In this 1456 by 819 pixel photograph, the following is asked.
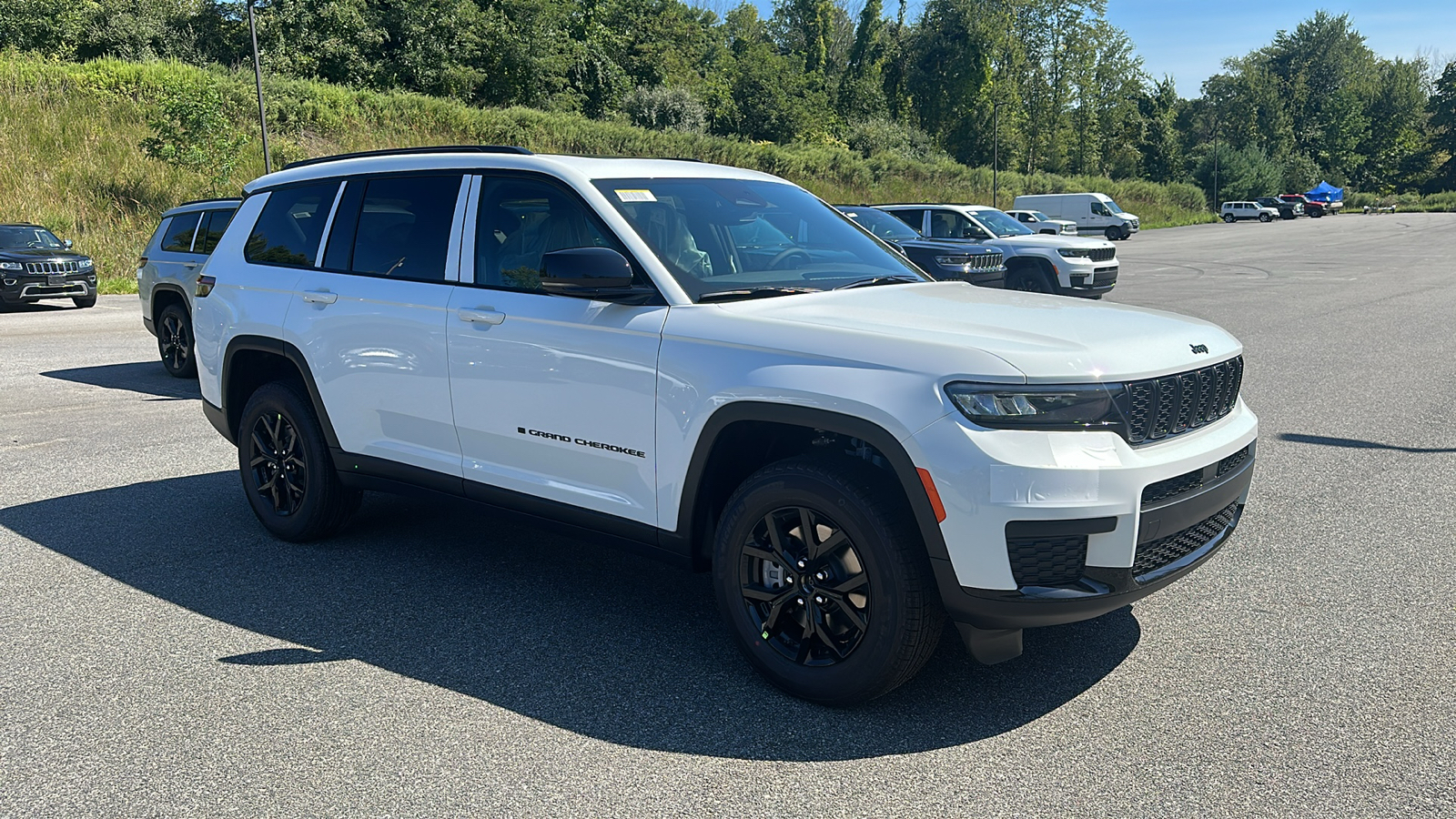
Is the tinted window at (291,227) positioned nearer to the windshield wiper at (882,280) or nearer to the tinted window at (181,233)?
the windshield wiper at (882,280)

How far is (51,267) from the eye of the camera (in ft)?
63.9

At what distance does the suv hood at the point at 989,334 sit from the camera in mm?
3289

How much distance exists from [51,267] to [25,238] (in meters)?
1.29

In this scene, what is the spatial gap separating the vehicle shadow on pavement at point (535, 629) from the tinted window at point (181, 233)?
618 cm

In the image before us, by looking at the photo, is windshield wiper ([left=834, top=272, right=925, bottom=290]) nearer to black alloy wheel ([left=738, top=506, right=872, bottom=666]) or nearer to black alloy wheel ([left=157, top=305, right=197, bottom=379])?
black alloy wheel ([left=738, top=506, right=872, bottom=666])

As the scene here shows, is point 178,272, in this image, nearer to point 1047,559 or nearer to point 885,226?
point 885,226

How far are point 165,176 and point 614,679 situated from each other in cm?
2981

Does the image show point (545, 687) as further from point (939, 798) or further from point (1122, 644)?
point (1122, 644)

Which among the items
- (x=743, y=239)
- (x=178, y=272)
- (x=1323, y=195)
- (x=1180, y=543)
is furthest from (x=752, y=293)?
(x=1323, y=195)

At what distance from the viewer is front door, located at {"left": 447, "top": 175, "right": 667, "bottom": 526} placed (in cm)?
402

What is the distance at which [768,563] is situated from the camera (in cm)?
378

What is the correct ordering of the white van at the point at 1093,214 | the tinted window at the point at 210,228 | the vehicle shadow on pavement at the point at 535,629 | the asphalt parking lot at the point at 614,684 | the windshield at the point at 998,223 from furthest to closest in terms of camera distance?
1. the white van at the point at 1093,214
2. the windshield at the point at 998,223
3. the tinted window at the point at 210,228
4. the vehicle shadow on pavement at the point at 535,629
5. the asphalt parking lot at the point at 614,684

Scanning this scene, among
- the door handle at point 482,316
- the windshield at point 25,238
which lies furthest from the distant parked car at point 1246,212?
the door handle at point 482,316

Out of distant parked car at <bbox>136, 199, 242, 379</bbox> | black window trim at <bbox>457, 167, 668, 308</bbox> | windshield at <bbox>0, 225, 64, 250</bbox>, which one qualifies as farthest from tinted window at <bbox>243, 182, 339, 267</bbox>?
windshield at <bbox>0, 225, 64, 250</bbox>
